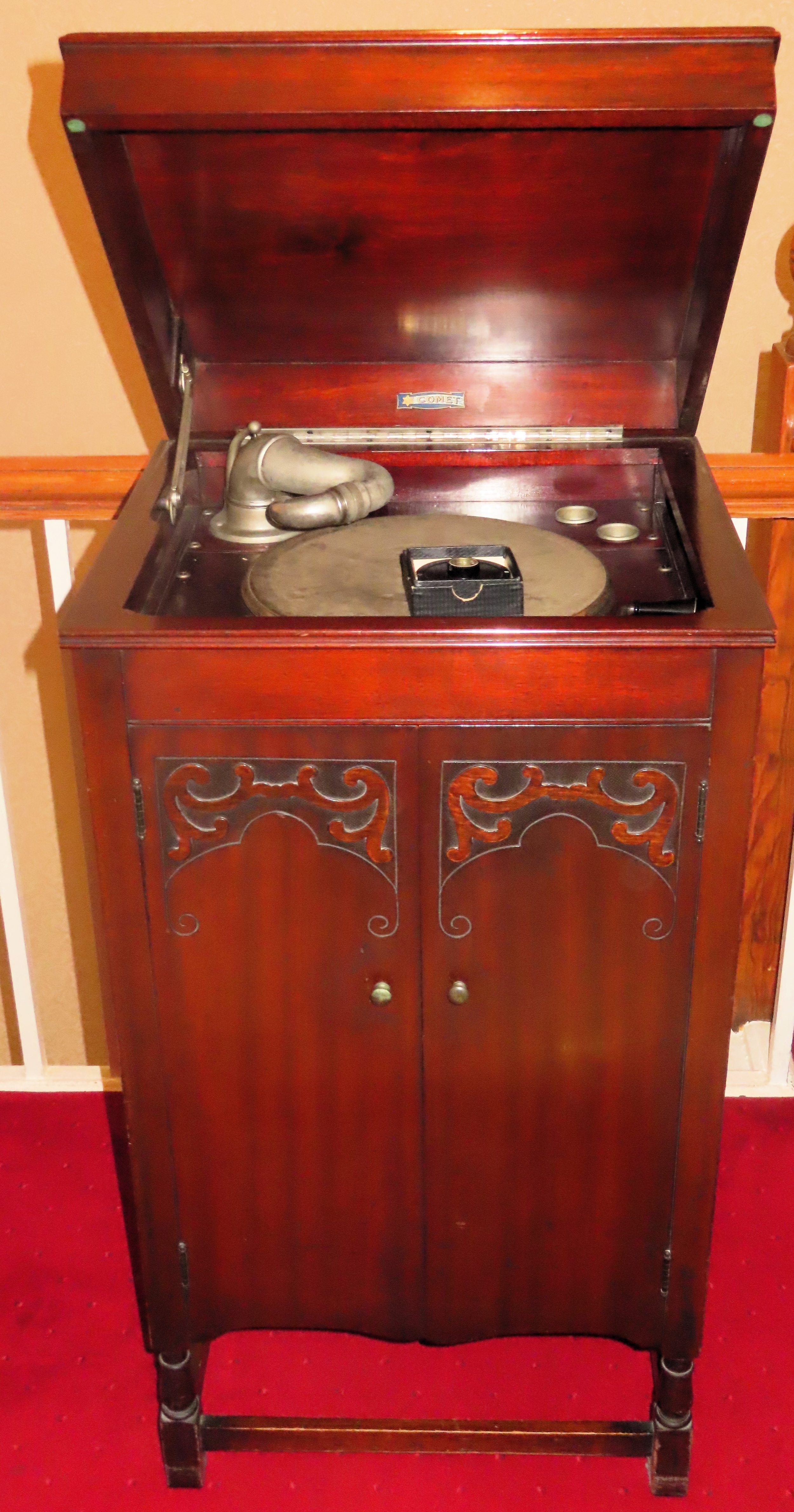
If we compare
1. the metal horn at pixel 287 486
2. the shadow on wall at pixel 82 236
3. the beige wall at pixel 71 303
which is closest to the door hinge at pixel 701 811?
the metal horn at pixel 287 486

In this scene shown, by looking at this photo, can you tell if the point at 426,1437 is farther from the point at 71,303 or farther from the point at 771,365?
the point at 71,303

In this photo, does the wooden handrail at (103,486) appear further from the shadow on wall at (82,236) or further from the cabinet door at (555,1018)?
the cabinet door at (555,1018)

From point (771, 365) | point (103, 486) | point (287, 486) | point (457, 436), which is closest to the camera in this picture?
point (287, 486)

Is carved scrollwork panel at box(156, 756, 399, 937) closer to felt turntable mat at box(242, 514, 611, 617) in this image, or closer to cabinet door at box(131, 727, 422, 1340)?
cabinet door at box(131, 727, 422, 1340)

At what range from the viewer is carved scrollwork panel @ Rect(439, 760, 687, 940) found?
1376 mm

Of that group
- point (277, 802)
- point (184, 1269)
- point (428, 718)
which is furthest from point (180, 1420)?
point (428, 718)

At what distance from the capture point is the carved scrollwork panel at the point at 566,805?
1376 mm

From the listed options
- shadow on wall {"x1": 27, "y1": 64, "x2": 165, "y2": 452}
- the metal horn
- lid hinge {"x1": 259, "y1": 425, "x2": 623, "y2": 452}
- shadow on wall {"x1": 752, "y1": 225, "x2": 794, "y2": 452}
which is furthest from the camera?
shadow on wall {"x1": 27, "y1": 64, "x2": 165, "y2": 452}

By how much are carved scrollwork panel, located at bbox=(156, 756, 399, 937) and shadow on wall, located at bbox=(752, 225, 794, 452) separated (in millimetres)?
976

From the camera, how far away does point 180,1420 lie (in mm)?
1667

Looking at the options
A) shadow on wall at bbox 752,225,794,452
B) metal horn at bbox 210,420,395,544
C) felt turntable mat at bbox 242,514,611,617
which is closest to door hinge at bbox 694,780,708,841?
felt turntable mat at bbox 242,514,611,617

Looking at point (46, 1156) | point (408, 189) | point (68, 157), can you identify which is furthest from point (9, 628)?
point (408, 189)

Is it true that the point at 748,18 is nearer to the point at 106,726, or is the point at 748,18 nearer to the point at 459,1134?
the point at 106,726

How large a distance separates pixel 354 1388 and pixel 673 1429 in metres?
0.39
